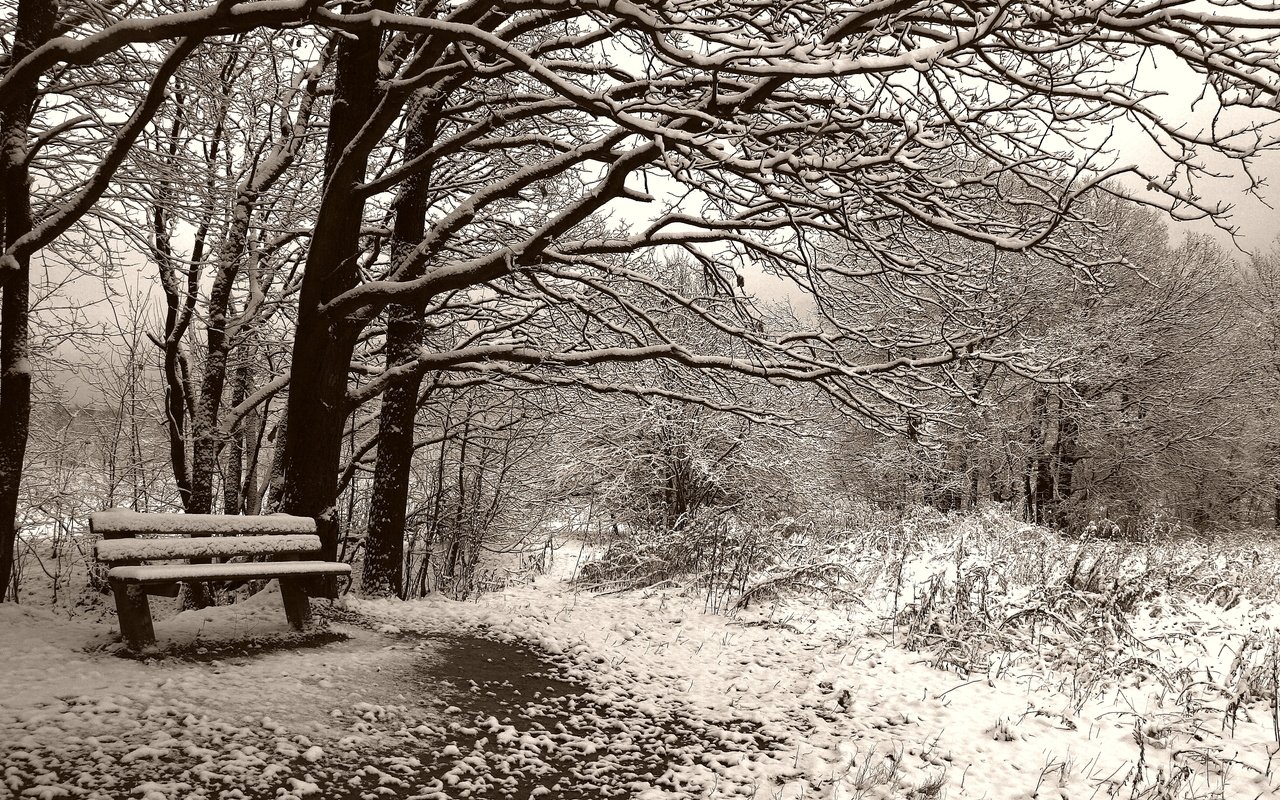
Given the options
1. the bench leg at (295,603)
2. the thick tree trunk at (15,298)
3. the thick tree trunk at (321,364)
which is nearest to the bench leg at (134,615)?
the bench leg at (295,603)

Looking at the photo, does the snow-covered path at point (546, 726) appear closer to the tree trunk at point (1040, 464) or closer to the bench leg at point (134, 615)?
the bench leg at point (134, 615)

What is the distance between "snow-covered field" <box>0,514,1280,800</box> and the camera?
3664mm

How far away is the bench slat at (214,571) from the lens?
4.45 metres

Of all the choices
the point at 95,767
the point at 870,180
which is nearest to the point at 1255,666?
the point at 870,180

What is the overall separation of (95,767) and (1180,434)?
23.7 metres

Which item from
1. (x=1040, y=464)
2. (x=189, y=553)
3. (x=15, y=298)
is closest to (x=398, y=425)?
(x=189, y=553)

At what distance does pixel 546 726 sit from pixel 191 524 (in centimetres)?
278

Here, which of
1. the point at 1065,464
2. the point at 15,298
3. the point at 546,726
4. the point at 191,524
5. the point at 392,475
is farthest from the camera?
the point at 1065,464

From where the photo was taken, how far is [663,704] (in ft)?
17.1

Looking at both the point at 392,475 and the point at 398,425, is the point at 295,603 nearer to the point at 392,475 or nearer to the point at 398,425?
the point at 392,475

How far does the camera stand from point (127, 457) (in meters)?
9.81

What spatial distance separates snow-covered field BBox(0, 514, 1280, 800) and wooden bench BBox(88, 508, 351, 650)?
0.91 ft

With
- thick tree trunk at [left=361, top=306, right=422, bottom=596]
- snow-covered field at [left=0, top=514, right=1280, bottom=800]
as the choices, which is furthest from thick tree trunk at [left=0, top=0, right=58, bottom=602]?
thick tree trunk at [left=361, top=306, right=422, bottom=596]

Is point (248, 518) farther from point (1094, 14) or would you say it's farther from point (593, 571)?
point (593, 571)
